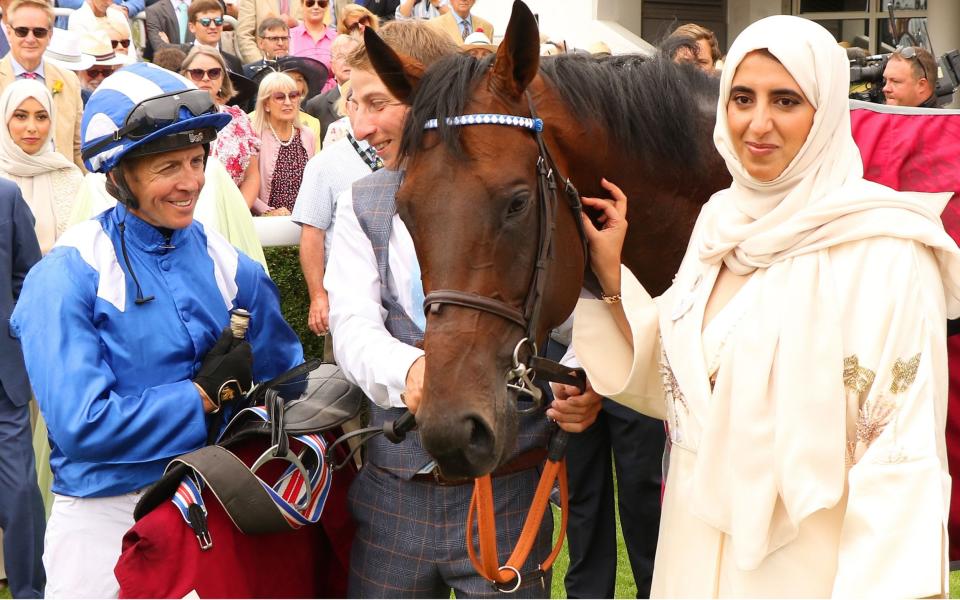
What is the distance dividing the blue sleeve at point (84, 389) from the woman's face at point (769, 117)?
1.41 m

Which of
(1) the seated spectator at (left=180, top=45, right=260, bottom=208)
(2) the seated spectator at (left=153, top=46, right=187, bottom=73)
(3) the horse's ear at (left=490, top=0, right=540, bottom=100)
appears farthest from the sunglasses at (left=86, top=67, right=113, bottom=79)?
(3) the horse's ear at (left=490, top=0, right=540, bottom=100)

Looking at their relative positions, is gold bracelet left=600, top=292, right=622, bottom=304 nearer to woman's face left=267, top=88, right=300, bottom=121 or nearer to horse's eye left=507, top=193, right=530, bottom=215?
horse's eye left=507, top=193, right=530, bottom=215

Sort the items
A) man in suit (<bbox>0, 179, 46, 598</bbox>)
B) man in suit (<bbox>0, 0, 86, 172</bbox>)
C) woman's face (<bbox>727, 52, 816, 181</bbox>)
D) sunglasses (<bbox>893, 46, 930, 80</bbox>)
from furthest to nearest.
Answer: man in suit (<bbox>0, 0, 86, 172</bbox>) → sunglasses (<bbox>893, 46, 930, 80</bbox>) → man in suit (<bbox>0, 179, 46, 598</bbox>) → woman's face (<bbox>727, 52, 816, 181</bbox>)

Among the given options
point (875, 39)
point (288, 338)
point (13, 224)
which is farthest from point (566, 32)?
point (288, 338)

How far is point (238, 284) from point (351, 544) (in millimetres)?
755

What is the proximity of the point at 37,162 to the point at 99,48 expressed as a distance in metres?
2.76

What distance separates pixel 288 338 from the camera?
304 centimetres

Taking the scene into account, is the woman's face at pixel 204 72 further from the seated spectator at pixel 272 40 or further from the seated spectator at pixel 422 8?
the seated spectator at pixel 422 8

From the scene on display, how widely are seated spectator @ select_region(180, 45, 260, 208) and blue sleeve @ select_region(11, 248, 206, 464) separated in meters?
3.85

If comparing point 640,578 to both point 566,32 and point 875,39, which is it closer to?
point 566,32

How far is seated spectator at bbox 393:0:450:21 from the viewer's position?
993 cm

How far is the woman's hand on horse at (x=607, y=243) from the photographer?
98.5 inches

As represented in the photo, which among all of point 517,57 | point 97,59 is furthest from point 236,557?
point 97,59

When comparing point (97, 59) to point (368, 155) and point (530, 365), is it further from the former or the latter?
point (530, 365)
